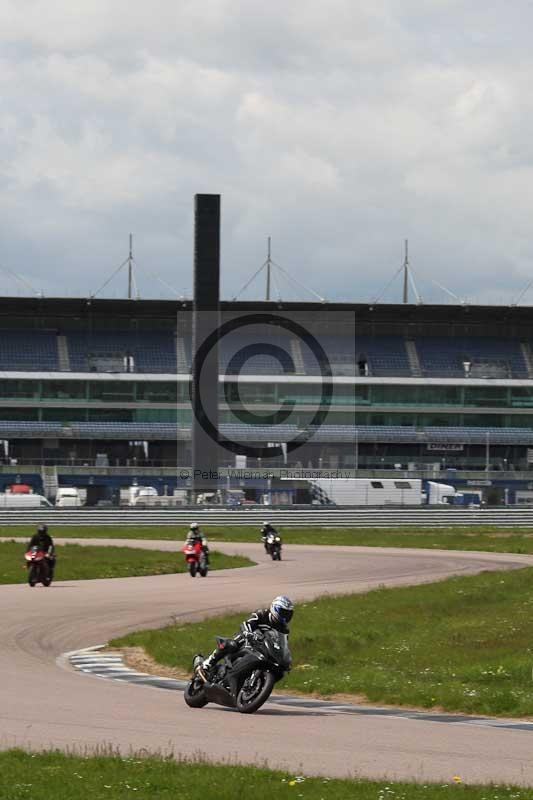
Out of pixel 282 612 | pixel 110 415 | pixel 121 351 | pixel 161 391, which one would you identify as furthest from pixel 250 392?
pixel 282 612

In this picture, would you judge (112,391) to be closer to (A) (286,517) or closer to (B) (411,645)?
(A) (286,517)

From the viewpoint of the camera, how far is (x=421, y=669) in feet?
64.4

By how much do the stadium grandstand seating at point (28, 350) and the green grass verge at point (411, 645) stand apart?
228ft

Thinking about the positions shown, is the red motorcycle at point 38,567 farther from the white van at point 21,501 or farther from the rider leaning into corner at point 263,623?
the white van at point 21,501

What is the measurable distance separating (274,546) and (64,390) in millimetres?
55002

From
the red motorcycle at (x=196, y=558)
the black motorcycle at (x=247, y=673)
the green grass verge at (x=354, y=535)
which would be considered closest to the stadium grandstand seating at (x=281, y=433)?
the green grass verge at (x=354, y=535)

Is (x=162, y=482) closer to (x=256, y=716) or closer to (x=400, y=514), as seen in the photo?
(x=400, y=514)

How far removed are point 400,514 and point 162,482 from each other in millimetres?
24106

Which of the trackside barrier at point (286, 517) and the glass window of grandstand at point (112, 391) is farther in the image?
the glass window of grandstand at point (112, 391)

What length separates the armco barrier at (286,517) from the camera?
66812 mm

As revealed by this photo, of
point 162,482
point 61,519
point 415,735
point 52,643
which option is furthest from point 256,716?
point 162,482

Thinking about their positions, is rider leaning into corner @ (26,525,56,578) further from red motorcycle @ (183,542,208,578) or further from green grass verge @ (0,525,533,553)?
green grass verge @ (0,525,533,553)

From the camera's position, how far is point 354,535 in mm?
63125

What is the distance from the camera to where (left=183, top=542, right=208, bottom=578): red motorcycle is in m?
38.5
